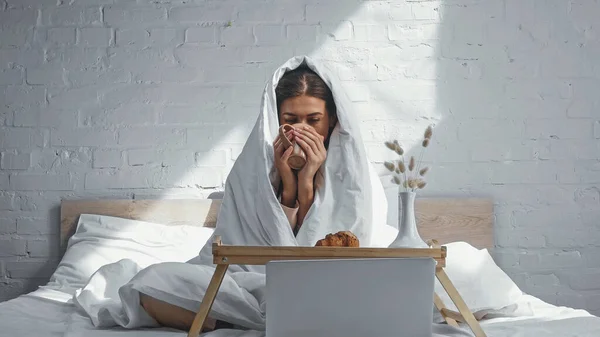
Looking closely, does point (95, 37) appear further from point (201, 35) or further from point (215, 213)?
point (215, 213)

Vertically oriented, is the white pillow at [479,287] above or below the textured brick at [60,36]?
below

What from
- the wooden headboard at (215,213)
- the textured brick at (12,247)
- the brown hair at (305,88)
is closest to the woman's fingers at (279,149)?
the brown hair at (305,88)

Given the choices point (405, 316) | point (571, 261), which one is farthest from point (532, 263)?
point (405, 316)

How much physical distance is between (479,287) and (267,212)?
655 millimetres

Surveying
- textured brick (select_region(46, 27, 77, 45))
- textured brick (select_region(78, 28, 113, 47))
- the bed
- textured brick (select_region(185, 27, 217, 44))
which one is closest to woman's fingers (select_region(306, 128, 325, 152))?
the bed

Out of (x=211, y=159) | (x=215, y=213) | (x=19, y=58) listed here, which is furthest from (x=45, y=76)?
(x=215, y=213)

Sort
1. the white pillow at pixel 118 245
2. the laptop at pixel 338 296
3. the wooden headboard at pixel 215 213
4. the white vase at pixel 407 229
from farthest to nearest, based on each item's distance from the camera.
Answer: the wooden headboard at pixel 215 213 → the white pillow at pixel 118 245 → the white vase at pixel 407 229 → the laptop at pixel 338 296

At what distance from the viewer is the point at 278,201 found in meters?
2.51

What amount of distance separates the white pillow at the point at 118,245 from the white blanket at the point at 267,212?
0.38 metres

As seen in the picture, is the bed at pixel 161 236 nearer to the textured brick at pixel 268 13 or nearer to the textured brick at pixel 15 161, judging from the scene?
the textured brick at pixel 15 161

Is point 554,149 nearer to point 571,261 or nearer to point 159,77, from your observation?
point 571,261

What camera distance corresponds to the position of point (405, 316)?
5.44 feet

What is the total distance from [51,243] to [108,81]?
71 centimetres

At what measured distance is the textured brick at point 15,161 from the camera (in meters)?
3.41
